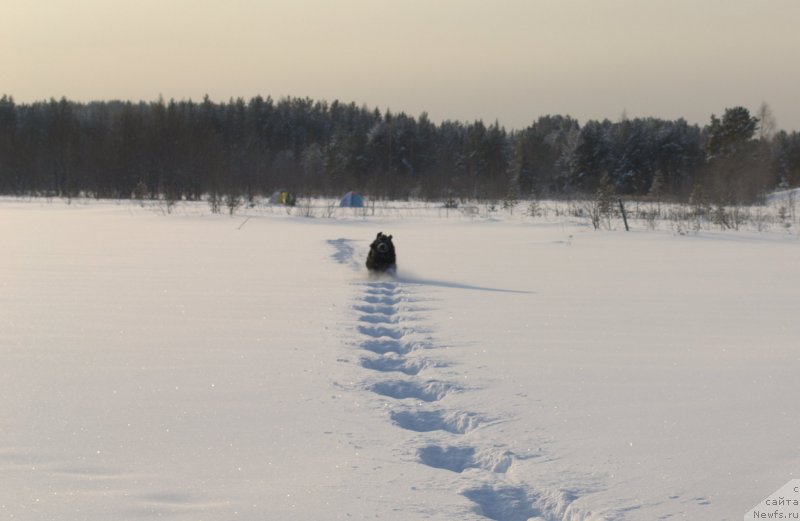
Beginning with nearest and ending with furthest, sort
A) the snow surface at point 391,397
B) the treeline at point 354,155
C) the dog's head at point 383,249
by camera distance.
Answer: the snow surface at point 391,397 < the dog's head at point 383,249 < the treeline at point 354,155

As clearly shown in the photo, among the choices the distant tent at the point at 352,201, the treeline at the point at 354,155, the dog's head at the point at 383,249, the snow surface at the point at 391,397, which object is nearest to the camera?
the snow surface at the point at 391,397

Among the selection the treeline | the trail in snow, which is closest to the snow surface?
the trail in snow

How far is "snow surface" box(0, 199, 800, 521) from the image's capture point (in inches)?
118

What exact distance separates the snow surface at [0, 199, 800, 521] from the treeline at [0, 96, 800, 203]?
22964 mm

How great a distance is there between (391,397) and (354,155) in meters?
69.0

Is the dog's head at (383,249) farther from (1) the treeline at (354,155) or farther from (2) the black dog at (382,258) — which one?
(1) the treeline at (354,155)

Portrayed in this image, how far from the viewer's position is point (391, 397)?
4484mm

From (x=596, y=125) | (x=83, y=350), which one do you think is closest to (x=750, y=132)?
(x=596, y=125)

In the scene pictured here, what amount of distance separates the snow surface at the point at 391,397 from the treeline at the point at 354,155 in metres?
23.0

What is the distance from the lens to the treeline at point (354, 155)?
173 ft

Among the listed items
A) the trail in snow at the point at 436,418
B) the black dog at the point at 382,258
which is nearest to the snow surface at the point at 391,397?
the trail in snow at the point at 436,418

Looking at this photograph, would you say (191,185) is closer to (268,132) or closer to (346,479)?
(268,132)

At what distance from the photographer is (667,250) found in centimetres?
1485

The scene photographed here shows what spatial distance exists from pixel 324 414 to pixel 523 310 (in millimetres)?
3926
